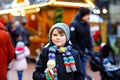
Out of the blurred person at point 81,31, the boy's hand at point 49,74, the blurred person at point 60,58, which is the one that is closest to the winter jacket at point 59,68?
the blurred person at point 60,58

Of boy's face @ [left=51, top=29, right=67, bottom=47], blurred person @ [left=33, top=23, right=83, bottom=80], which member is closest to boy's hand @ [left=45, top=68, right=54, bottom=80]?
blurred person @ [left=33, top=23, right=83, bottom=80]

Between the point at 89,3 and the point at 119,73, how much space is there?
6.07ft

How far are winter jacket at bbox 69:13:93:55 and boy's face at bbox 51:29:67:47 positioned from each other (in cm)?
347

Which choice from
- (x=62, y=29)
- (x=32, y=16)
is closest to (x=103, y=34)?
(x=32, y=16)

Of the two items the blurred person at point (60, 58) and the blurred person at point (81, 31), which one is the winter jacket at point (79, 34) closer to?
the blurred person at point (81, 31)

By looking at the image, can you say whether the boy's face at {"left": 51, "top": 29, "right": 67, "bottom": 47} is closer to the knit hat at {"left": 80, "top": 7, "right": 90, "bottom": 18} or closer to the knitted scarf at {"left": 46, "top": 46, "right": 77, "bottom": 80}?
the knitted scarf at {"left": 46, "top": 46, "right": 77, "bottom": 80}

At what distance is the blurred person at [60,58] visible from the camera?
16.4 feet

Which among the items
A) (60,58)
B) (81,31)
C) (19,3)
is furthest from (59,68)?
(81,31)

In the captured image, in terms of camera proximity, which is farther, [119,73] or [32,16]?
[32,16]

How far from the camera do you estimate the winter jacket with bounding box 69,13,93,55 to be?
860cm

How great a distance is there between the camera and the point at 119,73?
8.16 meters

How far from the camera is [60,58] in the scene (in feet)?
16.5

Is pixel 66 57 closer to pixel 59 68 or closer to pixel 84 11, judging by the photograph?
pixel 59 68

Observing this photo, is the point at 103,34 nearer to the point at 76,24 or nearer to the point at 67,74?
the point at 76,24
